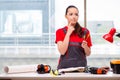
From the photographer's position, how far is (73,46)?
72.1 inches

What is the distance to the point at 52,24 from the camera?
2.62 metres

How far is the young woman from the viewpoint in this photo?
1789 millimetres

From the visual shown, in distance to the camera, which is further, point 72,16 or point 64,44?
point 72,16

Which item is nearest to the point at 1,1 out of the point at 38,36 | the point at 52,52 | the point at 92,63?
the point at 38,36

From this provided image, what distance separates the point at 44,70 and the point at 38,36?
1141 millimetres

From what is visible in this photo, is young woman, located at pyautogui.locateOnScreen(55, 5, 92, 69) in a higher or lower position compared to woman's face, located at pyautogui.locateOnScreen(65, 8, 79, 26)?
lower

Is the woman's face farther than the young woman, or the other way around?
the woman's face

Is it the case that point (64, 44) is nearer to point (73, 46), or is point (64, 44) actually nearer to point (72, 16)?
point (73, 46)

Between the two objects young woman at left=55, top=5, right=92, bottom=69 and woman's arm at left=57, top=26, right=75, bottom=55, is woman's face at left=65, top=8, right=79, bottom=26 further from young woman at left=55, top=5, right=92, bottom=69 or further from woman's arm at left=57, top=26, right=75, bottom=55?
woman's arm at left=57, top=26, right=75, bottom=55

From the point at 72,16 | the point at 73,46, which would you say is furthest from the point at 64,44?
the point at 72,16

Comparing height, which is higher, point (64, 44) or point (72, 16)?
point (72, 16)

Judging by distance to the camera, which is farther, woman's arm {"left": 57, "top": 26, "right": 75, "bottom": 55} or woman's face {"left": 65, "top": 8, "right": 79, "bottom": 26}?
woman's face {"left": 65, "top": 8, "right": 79, "bottom": 26}

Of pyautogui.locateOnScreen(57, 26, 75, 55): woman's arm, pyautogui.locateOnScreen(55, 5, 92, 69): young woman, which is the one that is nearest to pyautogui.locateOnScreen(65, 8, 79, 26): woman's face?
pyautogui.locateOnScreen(55, 5, 92, 69): young woman

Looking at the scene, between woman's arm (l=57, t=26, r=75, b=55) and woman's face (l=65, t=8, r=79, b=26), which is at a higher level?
woman's face (l=65, t=8, r=79, b=26)
